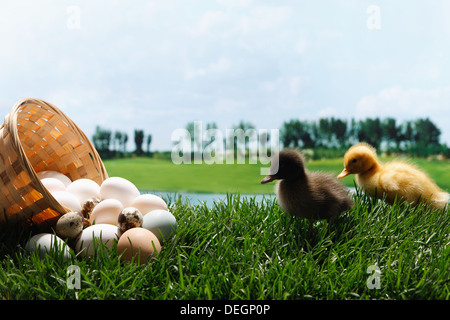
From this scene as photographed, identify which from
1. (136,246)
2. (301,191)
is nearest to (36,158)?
(136,246)

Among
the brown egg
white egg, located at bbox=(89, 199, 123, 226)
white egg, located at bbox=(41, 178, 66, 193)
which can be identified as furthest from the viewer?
white egg, located at bbox=(41, 178, 66, 193)

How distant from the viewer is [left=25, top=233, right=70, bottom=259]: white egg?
5.02 feet

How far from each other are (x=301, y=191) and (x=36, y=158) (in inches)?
56.1

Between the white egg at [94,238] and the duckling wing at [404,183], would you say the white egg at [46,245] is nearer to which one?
the white egg at [94,238]

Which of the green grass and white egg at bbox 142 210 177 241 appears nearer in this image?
the green grass

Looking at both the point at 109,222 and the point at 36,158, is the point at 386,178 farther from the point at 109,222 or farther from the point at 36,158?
the point at 36,158

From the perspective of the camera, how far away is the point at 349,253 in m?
1.61

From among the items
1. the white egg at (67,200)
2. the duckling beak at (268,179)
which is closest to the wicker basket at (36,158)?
the white egg at (67,200)

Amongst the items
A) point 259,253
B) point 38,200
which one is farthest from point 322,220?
point 38,200

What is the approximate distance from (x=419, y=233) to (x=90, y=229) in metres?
1.46

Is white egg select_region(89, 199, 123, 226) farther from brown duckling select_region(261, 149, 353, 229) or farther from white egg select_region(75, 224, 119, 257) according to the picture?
brown duckling select_region(261, 149, 353, 229)

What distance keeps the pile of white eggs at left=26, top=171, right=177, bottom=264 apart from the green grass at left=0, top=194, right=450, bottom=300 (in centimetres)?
5

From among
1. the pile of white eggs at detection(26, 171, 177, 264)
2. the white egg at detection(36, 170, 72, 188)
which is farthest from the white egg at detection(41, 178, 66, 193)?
the white egg at detection(36, 170, 72, 188)

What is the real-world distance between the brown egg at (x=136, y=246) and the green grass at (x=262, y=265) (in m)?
0.03
